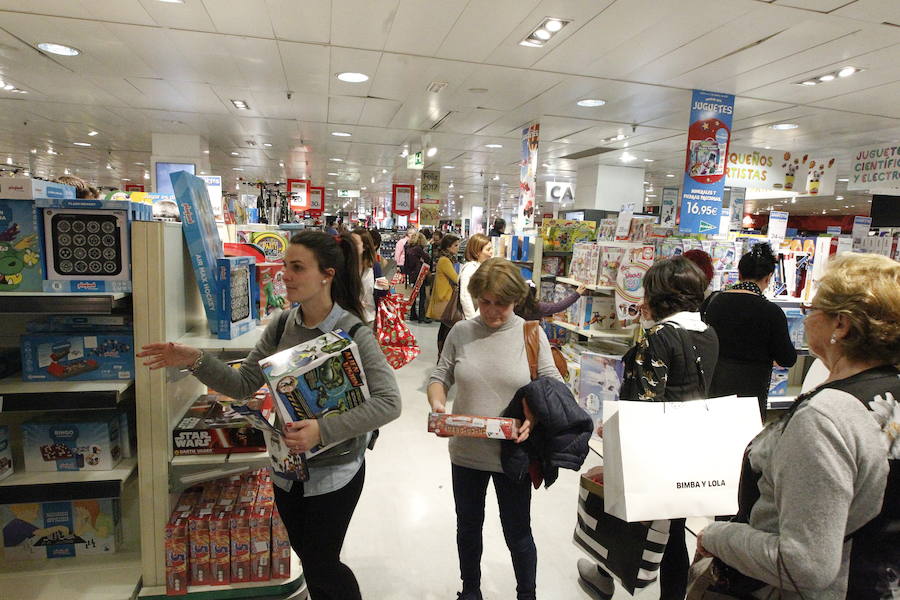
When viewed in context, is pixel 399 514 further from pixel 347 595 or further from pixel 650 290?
pixel 650 290

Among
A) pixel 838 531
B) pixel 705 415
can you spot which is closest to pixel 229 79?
pixel 705 415

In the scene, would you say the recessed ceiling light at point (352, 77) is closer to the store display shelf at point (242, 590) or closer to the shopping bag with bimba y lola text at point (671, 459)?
the store display shelf at point (242, 590)

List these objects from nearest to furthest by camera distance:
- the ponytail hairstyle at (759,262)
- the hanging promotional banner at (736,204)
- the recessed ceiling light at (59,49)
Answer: the ponytail hairstyle at (759,262)
the recessed ceiling light at (59,49)
the hanging promotional banner at (736,204)

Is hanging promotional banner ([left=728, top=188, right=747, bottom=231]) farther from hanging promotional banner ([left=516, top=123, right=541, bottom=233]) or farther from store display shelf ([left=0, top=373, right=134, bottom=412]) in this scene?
store display shelf ([left=0, top=373, right=134, bottom=412])

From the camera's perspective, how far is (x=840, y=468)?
1037 mm

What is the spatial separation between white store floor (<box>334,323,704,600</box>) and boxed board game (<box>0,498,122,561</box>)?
3.98ft

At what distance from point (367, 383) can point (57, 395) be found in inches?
48.6

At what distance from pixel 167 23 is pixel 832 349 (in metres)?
5.10

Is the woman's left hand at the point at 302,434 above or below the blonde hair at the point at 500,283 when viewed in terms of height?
below

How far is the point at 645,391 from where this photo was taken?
209 cm

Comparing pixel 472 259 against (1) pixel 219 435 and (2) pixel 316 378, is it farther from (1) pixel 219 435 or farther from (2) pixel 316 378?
(2) pixel 316 378

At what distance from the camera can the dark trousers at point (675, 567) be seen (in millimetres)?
2289

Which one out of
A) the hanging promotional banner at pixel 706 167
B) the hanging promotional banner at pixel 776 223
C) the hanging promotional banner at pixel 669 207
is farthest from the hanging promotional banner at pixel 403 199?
the hanging promotional banner at pixel 776 223

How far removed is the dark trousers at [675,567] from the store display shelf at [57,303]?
2.51m
